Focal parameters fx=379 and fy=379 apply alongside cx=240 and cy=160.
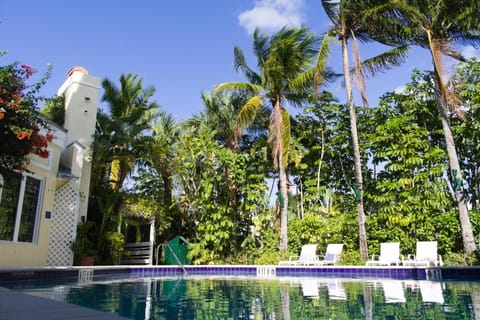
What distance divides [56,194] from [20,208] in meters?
1.77

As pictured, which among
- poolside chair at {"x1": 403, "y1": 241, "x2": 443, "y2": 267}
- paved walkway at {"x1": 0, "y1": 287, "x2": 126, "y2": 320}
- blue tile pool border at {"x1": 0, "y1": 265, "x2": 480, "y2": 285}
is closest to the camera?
paved walkway at {"x1": 0, "y1": 287, "x2": 126, "y2": 320}

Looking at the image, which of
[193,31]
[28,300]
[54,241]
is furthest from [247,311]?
[193,31]

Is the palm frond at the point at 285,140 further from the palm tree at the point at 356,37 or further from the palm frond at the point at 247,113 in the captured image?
the palm tree at the point at 356,37

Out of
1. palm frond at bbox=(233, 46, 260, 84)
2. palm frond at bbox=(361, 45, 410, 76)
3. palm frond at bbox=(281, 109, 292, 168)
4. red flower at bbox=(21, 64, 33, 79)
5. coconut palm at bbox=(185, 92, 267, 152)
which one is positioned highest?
palm frond at bbox=(233, 46, 260, 84)

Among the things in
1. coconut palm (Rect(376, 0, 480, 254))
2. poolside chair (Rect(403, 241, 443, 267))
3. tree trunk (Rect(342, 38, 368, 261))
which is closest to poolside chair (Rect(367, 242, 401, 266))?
poolside chair (Rect(403, 241, 443, 267))

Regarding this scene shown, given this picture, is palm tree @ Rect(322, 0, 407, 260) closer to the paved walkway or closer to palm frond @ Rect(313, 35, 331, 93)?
palm frond @ Rect(313, 35, 331, 93)

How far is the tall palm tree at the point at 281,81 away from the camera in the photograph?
14.7m

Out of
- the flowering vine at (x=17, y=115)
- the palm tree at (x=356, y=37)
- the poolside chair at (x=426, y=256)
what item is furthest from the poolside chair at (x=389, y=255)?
the flowering vine at (x=17, y=115)

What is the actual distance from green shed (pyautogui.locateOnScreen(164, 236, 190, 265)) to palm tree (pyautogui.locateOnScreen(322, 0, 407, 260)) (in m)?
7.15

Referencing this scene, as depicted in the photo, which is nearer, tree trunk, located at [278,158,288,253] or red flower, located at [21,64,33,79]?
red flower, located at [21,64,33,79]

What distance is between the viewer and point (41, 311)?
10.7 feet

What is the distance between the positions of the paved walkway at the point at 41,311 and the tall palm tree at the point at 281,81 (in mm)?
11206

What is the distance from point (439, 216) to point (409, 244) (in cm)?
138

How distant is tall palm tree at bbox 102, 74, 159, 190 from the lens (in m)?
13.6
